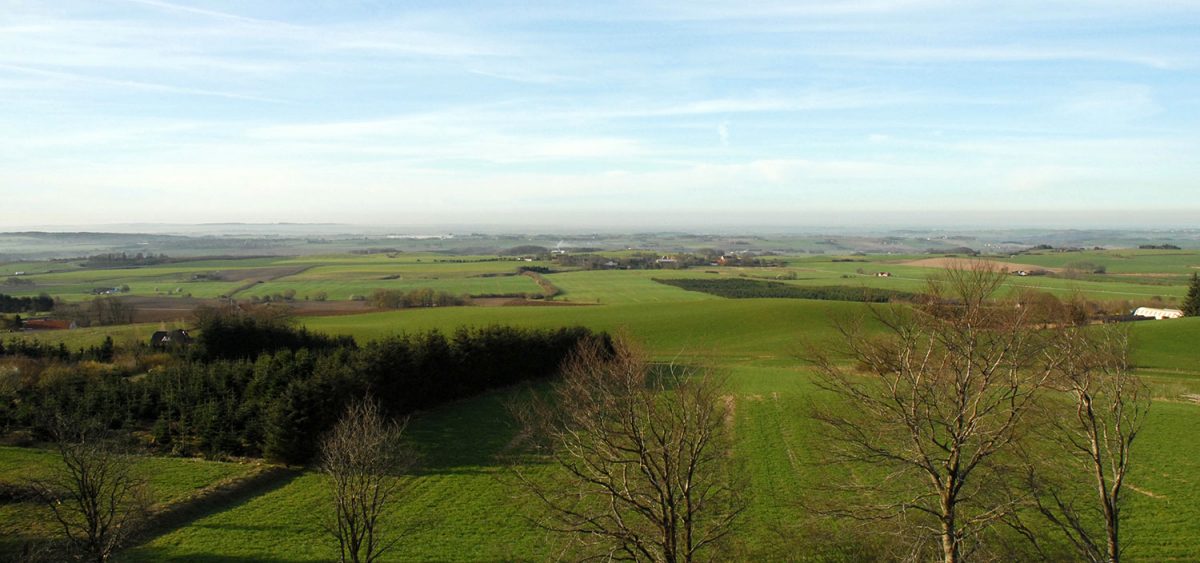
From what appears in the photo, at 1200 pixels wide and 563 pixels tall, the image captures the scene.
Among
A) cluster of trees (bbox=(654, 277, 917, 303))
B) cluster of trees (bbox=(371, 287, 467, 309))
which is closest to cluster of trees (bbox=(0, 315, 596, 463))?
cluster of trees (bbox=(371, 287, 467, 309))

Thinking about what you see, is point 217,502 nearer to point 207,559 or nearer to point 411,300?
point 207,559

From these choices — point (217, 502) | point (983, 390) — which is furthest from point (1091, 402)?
point (217, 502)

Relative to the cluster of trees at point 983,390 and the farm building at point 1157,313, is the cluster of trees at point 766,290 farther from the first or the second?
the cluster of trees at point 983,390

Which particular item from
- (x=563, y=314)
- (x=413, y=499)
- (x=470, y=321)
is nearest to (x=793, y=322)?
(x=563, y=314)

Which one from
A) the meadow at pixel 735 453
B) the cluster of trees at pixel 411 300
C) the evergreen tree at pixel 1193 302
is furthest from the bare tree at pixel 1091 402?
the cluster of trees at pixel 411 300

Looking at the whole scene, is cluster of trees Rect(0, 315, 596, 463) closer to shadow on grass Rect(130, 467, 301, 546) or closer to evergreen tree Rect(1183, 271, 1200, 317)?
shadow on grass Rect(130, 467, 301, 546)
